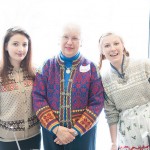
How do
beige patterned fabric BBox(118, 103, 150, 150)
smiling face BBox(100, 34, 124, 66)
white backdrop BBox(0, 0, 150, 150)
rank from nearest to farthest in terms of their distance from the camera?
beige patterned fabric BBox(118, 103, 150, 150), smiling face BBox(100, 34, 124, 66), white backdrop BBox(0, 0, 150, 150)

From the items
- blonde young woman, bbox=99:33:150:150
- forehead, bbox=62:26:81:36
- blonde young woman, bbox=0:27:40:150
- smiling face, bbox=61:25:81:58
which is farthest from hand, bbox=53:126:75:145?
forehead, bbox=62:26:81:36

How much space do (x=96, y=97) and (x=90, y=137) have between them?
0.29 meters

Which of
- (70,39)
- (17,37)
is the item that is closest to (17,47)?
(17,37)

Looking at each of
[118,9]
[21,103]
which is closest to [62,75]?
[21,103]

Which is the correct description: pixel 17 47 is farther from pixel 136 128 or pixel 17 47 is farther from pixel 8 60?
pixel 136 128

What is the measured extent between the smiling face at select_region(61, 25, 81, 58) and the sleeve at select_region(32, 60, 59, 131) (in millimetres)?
172

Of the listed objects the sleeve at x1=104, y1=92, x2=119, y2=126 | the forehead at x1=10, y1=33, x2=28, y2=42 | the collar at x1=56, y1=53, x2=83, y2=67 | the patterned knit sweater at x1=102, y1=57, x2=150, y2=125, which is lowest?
the sleeve at x1=104, y1=92, x2=119, y2=126

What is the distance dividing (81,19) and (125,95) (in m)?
0.82

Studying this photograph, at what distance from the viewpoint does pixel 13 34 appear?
55.2 inches

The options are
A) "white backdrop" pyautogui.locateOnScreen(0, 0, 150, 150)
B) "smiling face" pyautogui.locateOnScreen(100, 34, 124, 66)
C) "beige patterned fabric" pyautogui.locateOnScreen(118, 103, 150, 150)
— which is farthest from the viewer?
"white backdrop" pyautogui.locateOnScreen(0, 0, 150, 150)

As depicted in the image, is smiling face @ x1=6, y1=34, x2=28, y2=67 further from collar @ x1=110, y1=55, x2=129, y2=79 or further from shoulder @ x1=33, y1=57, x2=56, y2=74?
collar @ x1=110, y1=55, x2=129, y2=79

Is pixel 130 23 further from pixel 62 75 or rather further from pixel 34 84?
pixel 34 84

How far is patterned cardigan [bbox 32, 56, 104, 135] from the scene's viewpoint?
1378 millimetres

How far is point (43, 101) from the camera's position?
4.59ft
